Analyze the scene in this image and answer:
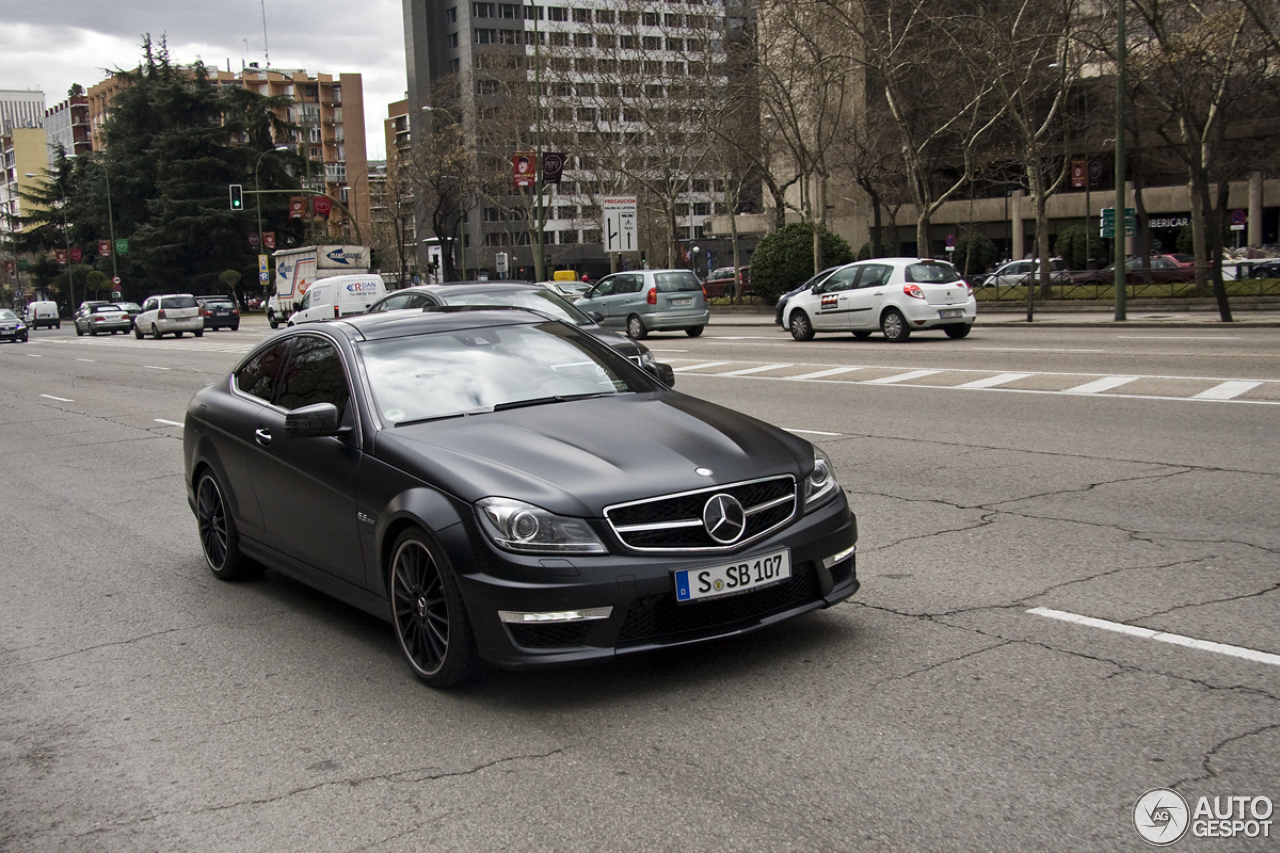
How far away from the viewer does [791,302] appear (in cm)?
2709

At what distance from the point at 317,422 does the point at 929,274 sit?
66.5ft

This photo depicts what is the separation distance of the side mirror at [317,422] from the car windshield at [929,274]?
1989cm

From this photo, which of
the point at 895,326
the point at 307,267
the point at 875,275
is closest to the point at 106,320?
the point at 307,267

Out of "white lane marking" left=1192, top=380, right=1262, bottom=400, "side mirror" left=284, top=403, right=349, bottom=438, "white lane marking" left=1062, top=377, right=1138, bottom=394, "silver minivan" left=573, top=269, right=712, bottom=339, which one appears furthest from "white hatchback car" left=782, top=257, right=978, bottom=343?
"side mirror" left=284, top=403, right=349, bottom=438

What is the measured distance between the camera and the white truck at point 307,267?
2003 inches

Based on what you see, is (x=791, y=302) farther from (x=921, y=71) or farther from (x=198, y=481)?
(x=921, y=71)

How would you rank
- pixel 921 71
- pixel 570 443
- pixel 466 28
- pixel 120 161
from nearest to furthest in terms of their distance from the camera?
pixel 570 443 < pixel 921 71 < pixel 120 161 < pixel 466 28

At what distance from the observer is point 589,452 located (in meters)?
4.89

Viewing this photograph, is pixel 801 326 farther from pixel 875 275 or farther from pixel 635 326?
pixel 635 326

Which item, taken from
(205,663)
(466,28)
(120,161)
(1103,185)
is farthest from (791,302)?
(466,28)

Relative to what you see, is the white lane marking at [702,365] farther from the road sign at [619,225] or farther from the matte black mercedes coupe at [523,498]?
the road sign at [619,225]

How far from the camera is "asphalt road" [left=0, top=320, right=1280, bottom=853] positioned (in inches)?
144

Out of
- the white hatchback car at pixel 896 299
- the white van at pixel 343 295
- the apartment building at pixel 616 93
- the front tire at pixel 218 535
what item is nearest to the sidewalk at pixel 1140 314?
the white hatchback car at pixel 896 299

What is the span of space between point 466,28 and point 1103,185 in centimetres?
7181
